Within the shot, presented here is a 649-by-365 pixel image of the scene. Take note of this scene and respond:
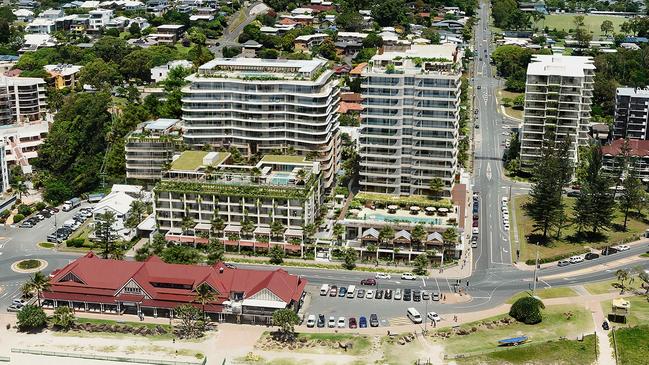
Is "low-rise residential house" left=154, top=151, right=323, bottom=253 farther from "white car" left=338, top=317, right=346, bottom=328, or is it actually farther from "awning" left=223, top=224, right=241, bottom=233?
"white car" left=338, top=317, right=346, bottom=328

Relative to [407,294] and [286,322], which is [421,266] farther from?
[286,322]

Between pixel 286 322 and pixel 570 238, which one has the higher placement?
pixel 286 322

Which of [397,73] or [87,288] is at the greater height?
[397,73]

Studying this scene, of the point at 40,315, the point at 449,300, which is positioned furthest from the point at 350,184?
the point at 40,315

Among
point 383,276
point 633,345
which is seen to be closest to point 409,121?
point 383,276

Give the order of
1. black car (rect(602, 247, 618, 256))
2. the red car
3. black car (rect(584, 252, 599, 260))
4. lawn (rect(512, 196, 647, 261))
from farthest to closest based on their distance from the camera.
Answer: lawn (rect(512, 196, 647, 261)) → black car (rect(602, 247, 618, 256)) → black car (rect(584, 252, 599, 260)) → the red car

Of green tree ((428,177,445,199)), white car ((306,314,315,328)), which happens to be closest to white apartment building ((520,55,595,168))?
green tree ((428,177,445,199))

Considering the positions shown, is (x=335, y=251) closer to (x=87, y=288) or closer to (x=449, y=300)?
(x=449, y=300)
